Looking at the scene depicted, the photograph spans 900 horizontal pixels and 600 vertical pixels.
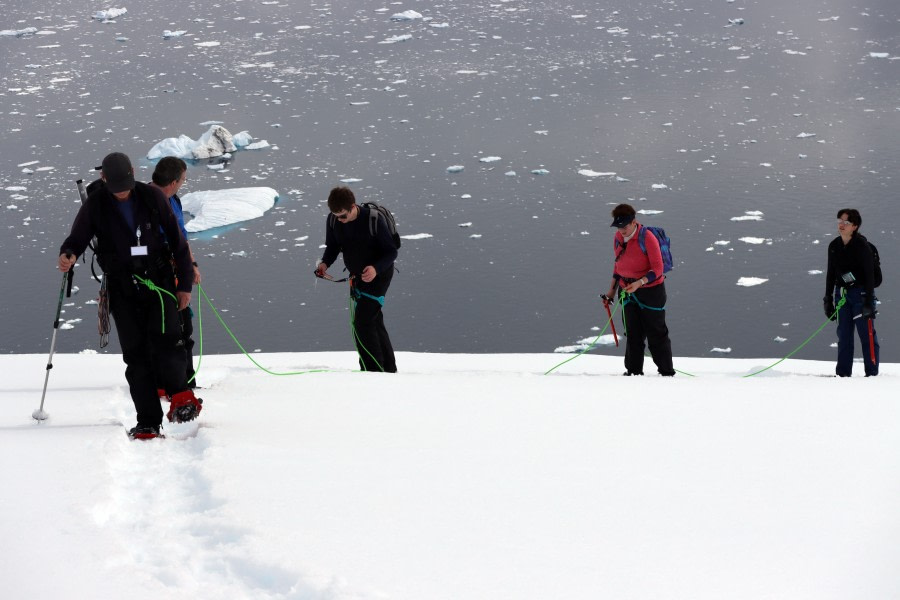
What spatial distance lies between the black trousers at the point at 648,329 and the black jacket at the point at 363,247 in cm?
137

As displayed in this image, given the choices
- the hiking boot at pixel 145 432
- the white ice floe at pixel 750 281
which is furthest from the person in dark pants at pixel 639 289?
the white ice floe at pixel 750 281

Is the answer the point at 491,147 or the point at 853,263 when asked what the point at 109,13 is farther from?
the point at 853,263

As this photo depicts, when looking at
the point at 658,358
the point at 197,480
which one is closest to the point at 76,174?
the point at 658,358

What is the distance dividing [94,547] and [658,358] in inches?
135

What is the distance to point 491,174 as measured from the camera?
1182 cm

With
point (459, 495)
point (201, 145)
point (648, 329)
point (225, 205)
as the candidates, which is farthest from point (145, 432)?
point (201, 145)

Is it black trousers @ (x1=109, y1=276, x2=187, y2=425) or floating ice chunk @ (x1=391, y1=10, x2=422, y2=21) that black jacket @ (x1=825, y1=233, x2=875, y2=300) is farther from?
floating ice chunk @ (x1=391, y1=10, x2=422, y2=21)

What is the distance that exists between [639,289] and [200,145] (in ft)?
29.7

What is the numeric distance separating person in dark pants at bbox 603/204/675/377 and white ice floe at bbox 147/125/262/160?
8691mm

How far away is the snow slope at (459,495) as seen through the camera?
2562 mm

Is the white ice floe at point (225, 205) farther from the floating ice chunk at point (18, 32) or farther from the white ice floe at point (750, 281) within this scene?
the floating ice chunk at point (18, 32)

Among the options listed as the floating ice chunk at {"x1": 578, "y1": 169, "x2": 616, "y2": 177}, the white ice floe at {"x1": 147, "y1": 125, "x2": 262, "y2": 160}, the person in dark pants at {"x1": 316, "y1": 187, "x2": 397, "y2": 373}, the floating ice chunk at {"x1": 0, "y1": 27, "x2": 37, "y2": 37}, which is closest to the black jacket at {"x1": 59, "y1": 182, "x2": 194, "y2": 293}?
the person in dark pants at {"x1": 316, "y1": 187, "x2": 397, "y2": 373}

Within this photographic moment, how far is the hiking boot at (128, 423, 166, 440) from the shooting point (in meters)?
3.63

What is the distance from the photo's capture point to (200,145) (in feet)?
42.3
